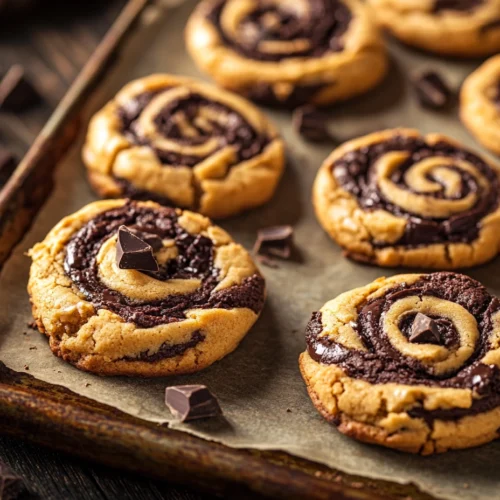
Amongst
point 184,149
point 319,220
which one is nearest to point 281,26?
point 184,149

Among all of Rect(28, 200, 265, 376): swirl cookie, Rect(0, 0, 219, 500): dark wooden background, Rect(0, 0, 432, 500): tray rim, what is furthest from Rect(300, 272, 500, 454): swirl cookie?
Rect(0, 0, 219, 500): dark wooden background

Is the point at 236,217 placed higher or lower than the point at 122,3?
lower

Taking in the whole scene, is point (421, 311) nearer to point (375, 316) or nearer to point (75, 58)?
point (375, 316)

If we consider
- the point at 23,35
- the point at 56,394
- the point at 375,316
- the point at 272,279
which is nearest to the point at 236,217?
the point at 272,279

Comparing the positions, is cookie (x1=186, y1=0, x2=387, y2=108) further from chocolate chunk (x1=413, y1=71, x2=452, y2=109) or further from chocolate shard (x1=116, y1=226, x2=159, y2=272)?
chocolate shard (x1=116, y1=226, x2=159, y2=272)

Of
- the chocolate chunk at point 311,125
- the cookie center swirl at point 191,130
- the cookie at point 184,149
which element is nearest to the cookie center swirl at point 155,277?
the cookie at point 184,149

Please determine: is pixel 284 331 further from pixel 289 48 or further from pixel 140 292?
pixel 289 48

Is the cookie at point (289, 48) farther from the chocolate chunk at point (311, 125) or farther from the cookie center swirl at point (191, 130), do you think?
the cookie center swirl at point (191, 130)
